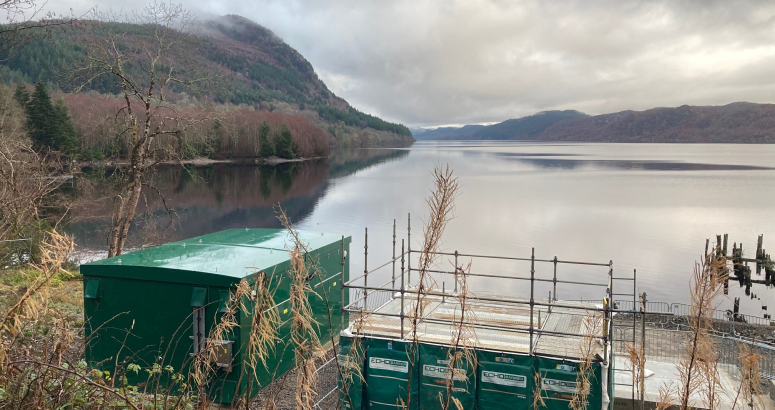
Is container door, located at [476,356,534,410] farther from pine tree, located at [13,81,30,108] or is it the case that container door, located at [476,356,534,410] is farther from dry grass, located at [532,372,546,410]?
pine tree, located at [13,81,30,108]

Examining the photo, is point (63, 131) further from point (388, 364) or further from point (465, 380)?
point (465, 380)

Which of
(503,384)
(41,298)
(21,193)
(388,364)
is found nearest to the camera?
(41,298)

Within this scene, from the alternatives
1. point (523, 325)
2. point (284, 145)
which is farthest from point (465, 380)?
point (284, 145)

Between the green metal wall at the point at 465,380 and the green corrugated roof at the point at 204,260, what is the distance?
223cm

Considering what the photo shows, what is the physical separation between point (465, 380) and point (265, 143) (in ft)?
322

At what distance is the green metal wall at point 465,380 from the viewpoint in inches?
351

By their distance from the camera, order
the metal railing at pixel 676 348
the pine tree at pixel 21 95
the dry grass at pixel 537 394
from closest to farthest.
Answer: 1. the dry grass at pixel 537 394
2. the metal railing at pixel 676 348
3. the pine tree at pixel 21 95

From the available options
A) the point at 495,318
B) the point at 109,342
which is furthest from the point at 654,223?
the point at 109,342

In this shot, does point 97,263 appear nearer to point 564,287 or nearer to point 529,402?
point 529,402

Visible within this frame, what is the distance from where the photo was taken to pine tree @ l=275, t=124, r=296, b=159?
352 feet

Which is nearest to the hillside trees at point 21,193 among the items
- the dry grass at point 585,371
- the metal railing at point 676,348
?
the dry grass at point 585,371

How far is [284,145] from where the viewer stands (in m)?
107

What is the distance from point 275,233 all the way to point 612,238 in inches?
1167

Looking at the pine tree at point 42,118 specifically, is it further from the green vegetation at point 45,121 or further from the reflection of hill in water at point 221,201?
the reflection of hill in water at point 221,201
